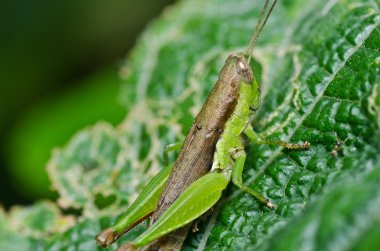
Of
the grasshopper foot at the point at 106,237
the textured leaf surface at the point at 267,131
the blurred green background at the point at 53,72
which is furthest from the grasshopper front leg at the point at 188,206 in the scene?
the blurred green background at the point at 53,72

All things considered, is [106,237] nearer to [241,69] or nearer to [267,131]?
[267,131]

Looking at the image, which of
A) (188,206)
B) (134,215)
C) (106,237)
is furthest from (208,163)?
(106,237)

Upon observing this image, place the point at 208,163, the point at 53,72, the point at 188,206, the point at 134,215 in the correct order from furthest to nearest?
the point at 53,72 < the point at 208,163 < the point at 134,215 < the point at 188,206

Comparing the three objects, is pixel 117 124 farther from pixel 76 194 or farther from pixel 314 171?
pixel 314 171

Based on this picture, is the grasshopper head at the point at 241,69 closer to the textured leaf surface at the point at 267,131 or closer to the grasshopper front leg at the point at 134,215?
the textured leaf surface at the point at 267,131

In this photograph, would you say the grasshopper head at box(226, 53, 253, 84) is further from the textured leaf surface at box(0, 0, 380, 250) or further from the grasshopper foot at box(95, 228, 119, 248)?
the grasshopper foot at box(95, 228, 119, 248)

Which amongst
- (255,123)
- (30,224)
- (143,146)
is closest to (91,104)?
(143,146)

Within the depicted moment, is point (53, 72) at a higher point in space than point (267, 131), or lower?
higher
